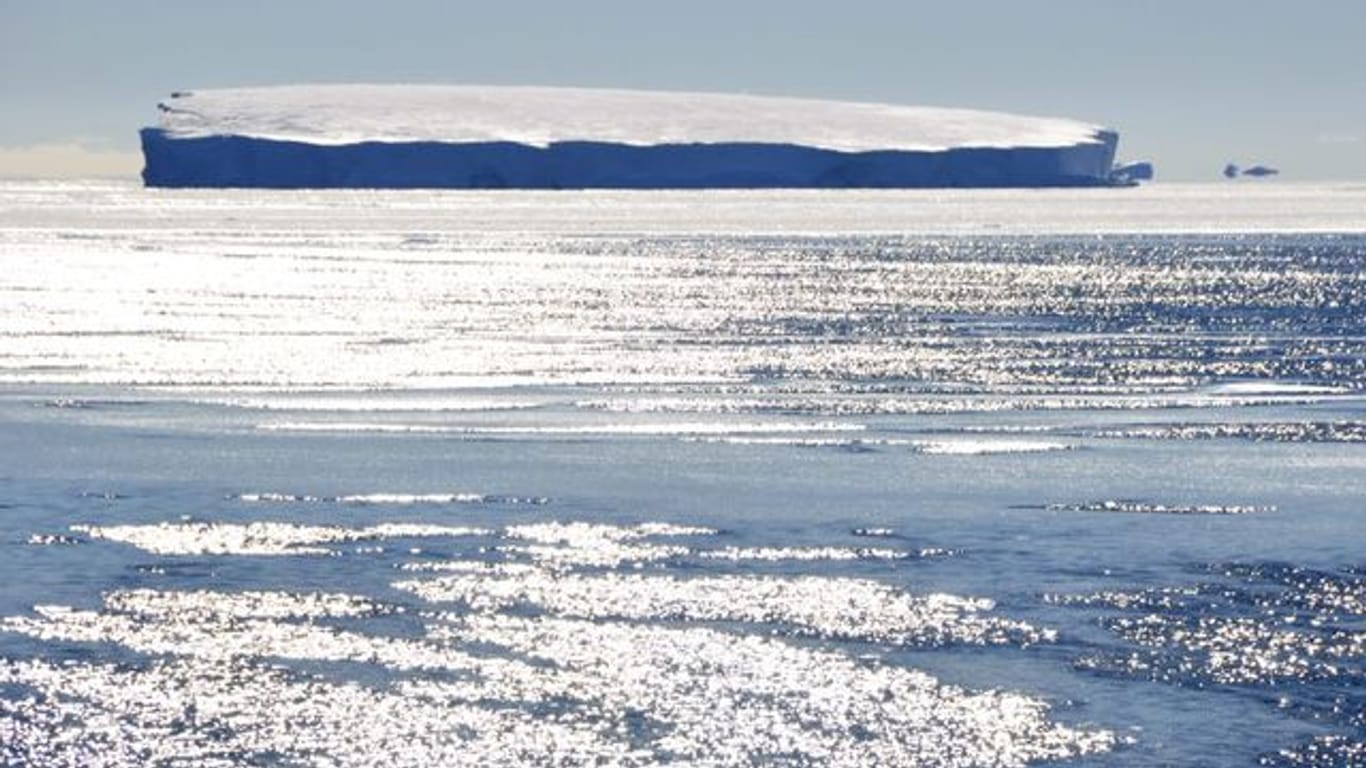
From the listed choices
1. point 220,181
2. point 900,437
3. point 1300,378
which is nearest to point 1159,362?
point 1300,378

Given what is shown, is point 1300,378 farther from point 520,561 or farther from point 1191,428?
point 520,561

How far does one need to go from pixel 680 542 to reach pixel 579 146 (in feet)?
416

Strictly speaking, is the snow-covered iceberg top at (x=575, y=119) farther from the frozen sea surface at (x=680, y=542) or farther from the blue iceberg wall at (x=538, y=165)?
the frozen sea surface at (x=680, y=542)

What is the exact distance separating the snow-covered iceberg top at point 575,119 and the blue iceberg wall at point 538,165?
1129mm

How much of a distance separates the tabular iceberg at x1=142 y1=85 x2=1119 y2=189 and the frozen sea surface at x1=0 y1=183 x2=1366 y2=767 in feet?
311

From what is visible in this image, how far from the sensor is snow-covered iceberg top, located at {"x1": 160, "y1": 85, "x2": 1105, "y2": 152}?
15050cm

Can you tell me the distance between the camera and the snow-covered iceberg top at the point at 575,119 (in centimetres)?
15050

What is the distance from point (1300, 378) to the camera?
36.3m

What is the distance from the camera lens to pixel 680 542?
21.5 metres

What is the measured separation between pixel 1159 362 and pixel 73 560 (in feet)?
74.6

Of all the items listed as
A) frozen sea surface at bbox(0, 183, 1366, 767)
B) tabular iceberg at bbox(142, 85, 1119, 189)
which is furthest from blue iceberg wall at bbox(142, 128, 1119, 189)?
frozen sea surface at bbox(0, 183, 1366, 767)

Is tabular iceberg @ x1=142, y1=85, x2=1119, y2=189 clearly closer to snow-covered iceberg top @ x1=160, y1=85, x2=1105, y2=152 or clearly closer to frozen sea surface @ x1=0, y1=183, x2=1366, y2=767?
snow-covered iceberg top @ x1=160, y1=85, x2=1105, y2=152

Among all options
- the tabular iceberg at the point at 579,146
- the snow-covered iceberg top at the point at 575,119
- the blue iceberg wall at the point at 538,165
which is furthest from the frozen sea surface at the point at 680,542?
the snow-covered iceberg top at the point at 575,119

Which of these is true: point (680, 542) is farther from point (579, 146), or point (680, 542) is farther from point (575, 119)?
point (575, 119)
